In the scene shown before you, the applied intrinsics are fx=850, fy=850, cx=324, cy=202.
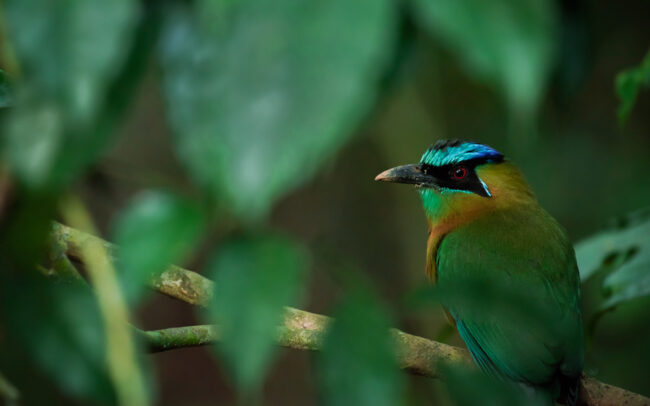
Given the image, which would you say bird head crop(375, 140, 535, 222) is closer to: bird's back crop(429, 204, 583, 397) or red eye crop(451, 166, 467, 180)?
red eye crop(451, 166, 467, 180)

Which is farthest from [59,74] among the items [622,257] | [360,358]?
[622,257]

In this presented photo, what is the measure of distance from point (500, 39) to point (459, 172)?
2.89 m

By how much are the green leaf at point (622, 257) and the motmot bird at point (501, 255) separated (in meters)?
0.20

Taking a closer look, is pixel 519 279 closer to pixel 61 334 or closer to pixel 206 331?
pixel 206 331

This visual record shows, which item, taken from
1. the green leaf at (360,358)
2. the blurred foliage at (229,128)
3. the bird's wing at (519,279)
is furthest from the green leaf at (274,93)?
the bird's wing at (519,279)

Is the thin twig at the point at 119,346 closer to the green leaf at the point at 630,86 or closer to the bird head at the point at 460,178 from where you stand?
the green leaf at the point at 630,86

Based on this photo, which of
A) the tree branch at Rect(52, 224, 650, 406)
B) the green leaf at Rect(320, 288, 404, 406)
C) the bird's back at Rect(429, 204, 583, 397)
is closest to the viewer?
the green leaf at Rect(320, 288, 404, 406)

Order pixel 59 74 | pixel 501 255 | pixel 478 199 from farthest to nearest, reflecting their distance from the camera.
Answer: pixel 478 199 < pixel 501 255 < pixel 59 74

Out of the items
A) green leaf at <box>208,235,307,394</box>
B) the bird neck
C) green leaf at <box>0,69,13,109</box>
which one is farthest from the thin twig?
the bird neck

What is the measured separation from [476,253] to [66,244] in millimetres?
1698

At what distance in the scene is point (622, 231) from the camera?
285 centimetres

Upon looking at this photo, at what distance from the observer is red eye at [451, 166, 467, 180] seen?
12.4ft

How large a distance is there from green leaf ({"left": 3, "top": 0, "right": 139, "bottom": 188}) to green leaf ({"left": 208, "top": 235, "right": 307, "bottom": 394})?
0.20 meters

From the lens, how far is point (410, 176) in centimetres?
373
